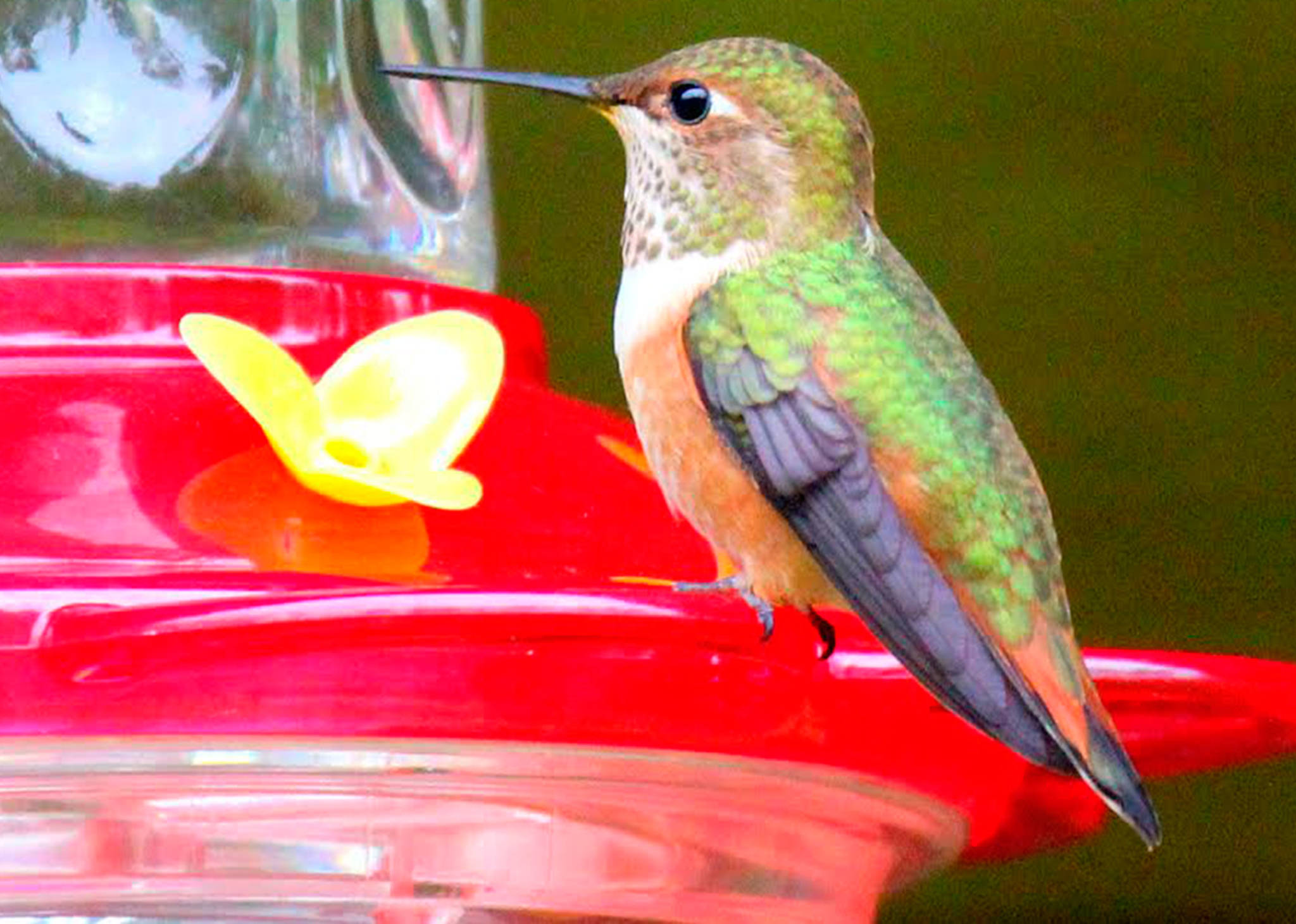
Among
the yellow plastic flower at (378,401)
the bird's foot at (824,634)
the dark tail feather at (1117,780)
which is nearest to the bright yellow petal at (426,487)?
the yellow plastic flower at (378,401)

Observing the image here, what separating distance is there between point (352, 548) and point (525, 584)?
30 cm

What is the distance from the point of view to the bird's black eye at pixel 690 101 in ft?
9.41

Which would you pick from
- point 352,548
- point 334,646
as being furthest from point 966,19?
point 334,646

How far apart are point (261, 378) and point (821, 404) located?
60cm

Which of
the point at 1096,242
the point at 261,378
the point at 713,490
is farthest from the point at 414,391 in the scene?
the point at 1096,242

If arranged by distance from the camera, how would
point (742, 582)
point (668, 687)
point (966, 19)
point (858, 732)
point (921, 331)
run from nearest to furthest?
point (668, 687) → point (858, 732) → point (742, 582) → point (921, 331) → point (966, 19)

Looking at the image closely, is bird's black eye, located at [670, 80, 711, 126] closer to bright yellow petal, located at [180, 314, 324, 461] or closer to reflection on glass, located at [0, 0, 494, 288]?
reflection on glass, located at [0, 0, 494, 288]

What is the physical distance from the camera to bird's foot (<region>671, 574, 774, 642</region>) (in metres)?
2.08

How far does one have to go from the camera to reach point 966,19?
4.43 metres

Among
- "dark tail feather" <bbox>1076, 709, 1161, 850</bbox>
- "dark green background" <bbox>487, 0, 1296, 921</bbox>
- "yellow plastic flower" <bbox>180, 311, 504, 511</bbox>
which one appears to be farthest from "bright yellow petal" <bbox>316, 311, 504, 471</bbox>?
"dark green background" <bbox>487, 0, 1296, 921</bbox>

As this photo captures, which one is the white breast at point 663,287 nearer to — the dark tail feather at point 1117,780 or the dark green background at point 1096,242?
the dark tail feather at point 1117,780

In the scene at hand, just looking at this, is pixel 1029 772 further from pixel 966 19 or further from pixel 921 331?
pixel 966 19

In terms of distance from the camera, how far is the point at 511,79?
269cm

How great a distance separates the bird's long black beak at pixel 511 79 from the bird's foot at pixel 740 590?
1.60 feet
